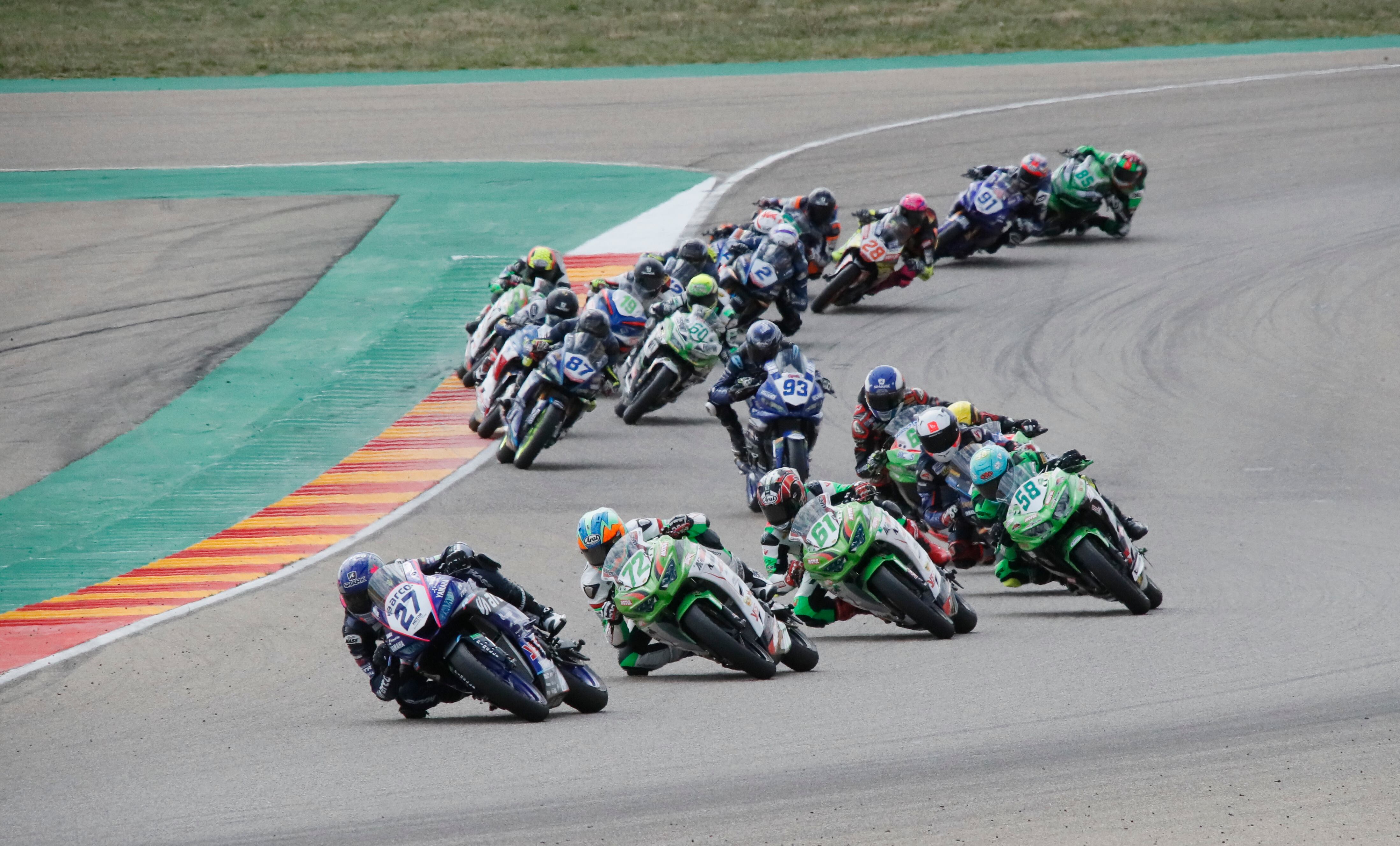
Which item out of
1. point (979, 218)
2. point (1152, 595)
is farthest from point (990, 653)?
point (979, 218)

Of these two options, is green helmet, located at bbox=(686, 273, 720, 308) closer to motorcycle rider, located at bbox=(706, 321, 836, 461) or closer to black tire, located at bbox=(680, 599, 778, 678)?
motorcycle rider, located at bbox=(706, 321, 836, 461)

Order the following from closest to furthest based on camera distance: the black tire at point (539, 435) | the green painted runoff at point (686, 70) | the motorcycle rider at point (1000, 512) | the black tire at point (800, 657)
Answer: the black tire at point (800, 657) < the motorcycle rider at point (1000, 512) < the black tire at point (539, 435) < the green painted runoff at point (686, 70)

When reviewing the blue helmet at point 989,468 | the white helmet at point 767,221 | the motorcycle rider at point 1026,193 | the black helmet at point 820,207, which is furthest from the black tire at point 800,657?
the motorcycle rider at point 1026,193

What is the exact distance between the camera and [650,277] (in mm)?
18406

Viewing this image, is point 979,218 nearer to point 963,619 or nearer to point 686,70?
point 963,619

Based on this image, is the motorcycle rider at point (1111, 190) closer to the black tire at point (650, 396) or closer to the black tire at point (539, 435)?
the black tire at point (650, 396)

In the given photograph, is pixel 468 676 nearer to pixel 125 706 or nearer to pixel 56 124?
pixel 125 706

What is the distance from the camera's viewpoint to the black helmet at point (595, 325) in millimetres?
16578

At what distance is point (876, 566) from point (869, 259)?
1151 centimetres

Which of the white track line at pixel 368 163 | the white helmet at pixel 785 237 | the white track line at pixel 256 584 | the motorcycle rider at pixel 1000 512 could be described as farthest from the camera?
the white helmet at pixel 785 237

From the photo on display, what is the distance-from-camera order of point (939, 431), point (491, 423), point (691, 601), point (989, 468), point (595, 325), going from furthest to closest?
point (491, 423)
point (595, 325)
point (939, 431)
point (989, 468)
point (691, 601)

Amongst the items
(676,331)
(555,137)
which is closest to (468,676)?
(676,331)

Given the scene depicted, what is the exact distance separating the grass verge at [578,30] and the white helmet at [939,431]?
26.8 m

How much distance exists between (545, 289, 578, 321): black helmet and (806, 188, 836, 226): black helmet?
4687 millimetres
